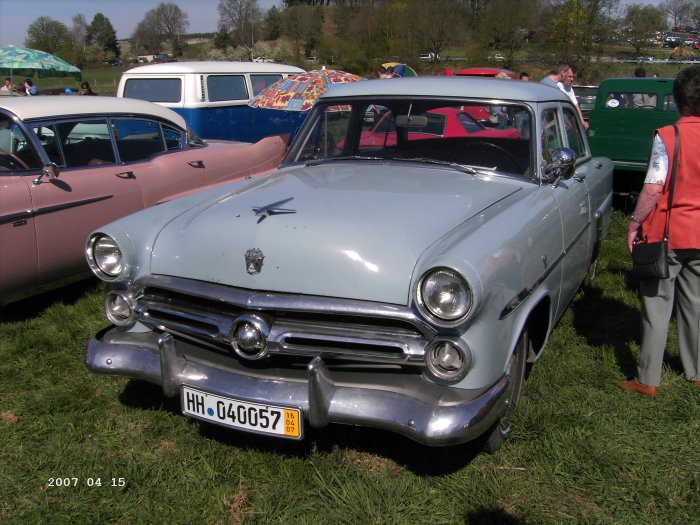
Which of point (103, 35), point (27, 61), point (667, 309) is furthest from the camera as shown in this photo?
point (103, 35)

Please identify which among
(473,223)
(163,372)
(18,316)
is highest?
(473,223)

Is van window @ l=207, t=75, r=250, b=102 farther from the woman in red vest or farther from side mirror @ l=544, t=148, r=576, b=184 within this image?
the woman in red vest

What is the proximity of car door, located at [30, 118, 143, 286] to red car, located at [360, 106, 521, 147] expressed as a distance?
6.99ft

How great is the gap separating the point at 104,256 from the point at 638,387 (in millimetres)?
2836

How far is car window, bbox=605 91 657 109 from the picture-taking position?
319 inches

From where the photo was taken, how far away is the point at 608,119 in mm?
7875

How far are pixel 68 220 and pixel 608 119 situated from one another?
6.27m

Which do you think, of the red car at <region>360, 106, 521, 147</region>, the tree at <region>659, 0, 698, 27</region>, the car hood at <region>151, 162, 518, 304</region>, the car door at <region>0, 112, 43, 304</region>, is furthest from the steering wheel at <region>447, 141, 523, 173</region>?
the tree at <region>659, 0, 698, 27</region>

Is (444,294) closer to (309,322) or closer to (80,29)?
(309,322)

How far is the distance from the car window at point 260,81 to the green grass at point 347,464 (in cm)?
829

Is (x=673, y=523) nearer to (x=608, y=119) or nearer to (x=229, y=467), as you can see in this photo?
(x=229, y=467)

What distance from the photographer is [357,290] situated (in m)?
2.49

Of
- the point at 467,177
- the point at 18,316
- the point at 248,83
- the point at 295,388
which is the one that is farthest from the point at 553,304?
the point at 248,83

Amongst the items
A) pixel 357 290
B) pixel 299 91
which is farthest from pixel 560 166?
pixel 299 91
